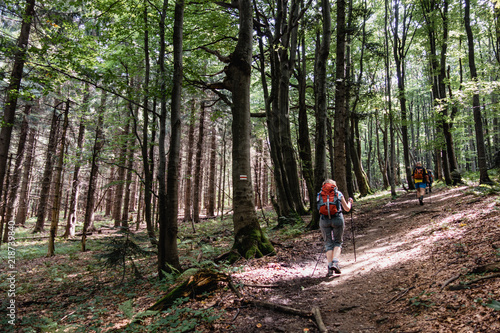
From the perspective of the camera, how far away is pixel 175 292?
4723 millimetres

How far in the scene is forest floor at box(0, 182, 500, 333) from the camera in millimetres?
3240

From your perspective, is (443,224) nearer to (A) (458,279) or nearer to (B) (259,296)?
(A) (458,279)

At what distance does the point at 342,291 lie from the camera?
4613 mm

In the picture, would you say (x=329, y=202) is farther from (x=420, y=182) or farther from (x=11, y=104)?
(x=11, y=104)

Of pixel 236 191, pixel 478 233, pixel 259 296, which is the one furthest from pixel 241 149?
pixel 478 233

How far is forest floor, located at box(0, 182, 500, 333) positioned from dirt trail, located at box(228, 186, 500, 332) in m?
0.02

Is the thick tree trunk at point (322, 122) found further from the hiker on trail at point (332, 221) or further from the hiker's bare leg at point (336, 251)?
the hiker's bare leg at point (336, 251)

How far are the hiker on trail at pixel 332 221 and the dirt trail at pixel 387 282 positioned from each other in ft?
1.44

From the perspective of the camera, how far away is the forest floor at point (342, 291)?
3.24 m

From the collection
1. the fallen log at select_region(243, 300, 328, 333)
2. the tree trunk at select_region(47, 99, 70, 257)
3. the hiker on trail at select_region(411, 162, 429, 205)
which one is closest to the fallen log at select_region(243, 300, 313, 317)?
the fallen log at select_region(243, 300, 328, 333)

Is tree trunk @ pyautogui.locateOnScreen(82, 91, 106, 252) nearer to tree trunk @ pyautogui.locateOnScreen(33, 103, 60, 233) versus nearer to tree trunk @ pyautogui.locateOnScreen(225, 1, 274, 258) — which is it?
tree trunk @ pyautogui.locateOnScreen(33, 103, 60, 233)

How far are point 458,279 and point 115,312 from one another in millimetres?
6383

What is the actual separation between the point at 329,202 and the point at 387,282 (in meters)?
1.81

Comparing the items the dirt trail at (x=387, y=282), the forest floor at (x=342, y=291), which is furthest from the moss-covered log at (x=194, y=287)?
the dirt trail at (x=387, y=282)
